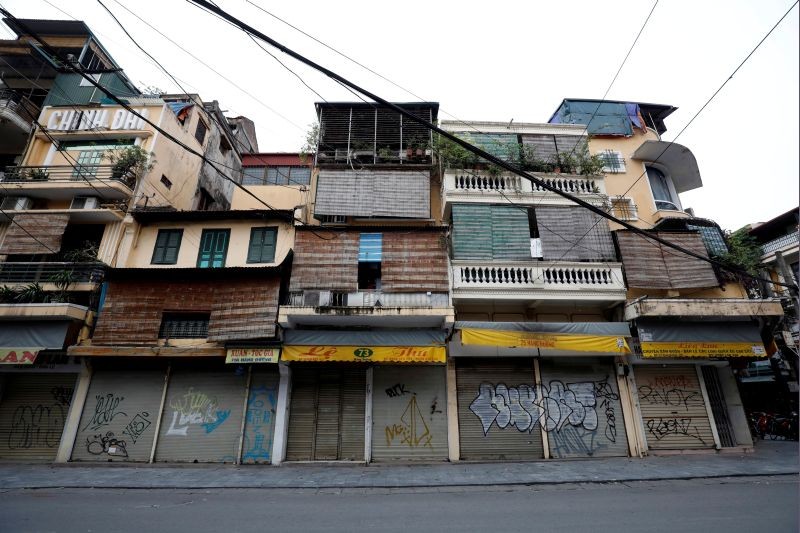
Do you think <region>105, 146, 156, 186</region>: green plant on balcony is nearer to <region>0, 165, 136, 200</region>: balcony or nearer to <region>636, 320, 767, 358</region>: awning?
<region>0, 165, 136, 200</region>: balcony

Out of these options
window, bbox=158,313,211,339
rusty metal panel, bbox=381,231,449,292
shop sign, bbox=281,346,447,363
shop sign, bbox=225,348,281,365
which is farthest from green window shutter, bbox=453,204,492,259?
window, bbox=158,313,211,339

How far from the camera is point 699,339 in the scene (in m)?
12.2

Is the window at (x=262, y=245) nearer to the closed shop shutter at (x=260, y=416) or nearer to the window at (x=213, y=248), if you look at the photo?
the window at (x=213, y=248)

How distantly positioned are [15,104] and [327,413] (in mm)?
19651

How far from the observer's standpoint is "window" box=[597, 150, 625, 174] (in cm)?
1571

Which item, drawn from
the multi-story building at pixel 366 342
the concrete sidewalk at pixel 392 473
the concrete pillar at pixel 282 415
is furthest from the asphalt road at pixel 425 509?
the multi-story building at pixel 366 342

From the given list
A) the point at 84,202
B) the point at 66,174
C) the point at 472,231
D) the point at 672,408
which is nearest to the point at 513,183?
the point at 472,231

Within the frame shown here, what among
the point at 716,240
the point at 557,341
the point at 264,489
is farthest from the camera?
the point at 716,240

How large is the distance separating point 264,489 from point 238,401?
4351 millimetres

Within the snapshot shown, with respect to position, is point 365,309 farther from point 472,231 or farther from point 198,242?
point 198,242

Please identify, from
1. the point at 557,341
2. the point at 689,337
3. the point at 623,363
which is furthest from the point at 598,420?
the point at 689,337

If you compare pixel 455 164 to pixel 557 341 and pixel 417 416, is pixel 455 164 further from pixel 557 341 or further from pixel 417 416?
pixel 417 416

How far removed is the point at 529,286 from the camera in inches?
494

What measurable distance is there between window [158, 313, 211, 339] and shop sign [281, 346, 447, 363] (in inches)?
Result: 130
